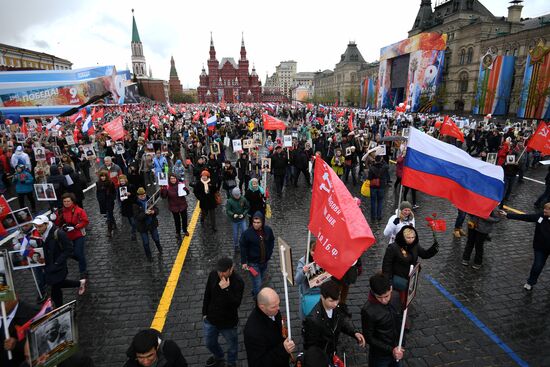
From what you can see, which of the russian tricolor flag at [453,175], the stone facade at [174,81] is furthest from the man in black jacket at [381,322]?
the stone facade at [174,81]

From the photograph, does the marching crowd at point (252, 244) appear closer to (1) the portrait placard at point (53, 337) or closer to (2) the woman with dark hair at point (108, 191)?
(2) the woman with dark hair at point (108, 191)

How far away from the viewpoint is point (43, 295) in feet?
19.1

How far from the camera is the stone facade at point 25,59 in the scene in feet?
222

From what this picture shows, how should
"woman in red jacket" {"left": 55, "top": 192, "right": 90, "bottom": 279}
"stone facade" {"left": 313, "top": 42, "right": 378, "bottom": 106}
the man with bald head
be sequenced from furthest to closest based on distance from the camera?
"stone facade" {"left": 313, "top": 42, "right": 378, "bottom": 106}
"woman in red jacket" {"left": 55, "top": 192, "right": 90, "bottom": 279}
the man with bald head

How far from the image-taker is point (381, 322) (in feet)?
11.1

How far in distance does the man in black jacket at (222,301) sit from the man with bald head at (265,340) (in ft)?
2.61

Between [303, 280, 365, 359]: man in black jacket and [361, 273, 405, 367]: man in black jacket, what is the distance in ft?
0.59

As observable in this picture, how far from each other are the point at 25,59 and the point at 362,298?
99.1 meters

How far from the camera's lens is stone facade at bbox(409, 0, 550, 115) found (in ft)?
138

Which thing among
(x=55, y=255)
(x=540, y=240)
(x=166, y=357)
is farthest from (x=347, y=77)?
(x=166, y=357)

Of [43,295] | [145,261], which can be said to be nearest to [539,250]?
[145,261]

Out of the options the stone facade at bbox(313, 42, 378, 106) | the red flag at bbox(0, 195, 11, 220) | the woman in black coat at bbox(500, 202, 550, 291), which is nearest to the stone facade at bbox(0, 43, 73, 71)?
the red flag at bbox(0, 195, 11, 220)

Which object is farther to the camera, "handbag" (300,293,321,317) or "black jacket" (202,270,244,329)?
"handbag" (300,293,321,317)

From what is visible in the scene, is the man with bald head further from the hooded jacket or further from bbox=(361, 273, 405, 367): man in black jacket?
the hooded jacket
